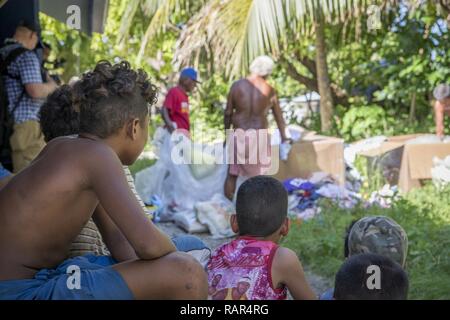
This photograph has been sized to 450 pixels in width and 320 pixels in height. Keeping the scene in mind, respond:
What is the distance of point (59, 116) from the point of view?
3.29 metres

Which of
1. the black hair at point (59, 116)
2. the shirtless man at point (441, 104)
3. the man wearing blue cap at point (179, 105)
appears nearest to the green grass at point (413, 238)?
the shirtless man at point (441, 104)

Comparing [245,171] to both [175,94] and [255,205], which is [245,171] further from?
[255,205]

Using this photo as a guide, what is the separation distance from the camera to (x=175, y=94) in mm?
8367

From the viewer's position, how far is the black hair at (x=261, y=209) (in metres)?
2.72

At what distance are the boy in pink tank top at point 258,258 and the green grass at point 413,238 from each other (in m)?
1.74

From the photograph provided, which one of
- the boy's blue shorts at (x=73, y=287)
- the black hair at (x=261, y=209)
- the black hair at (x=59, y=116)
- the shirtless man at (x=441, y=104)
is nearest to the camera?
the boy's blue shorts at (x=73, y=287)

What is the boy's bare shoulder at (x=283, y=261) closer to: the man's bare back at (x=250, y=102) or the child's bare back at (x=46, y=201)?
the child's bare back at (x=46, y=201)

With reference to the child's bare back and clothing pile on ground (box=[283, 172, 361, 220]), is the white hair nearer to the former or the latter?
clothing pile on ground (box=[283, 172, 361, 220])

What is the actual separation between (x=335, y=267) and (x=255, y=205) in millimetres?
2376

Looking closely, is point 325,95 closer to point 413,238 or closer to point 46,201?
point 413,238

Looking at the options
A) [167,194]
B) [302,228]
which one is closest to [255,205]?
[302,228]

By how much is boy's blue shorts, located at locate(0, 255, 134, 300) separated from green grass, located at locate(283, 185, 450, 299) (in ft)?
7.58

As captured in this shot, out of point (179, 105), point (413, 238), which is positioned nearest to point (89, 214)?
point (413, 238)

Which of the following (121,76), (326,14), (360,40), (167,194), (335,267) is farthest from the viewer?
(360,40)
